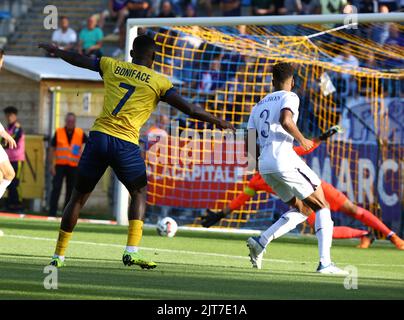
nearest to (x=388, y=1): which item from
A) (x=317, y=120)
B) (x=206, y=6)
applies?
(x=317, y=120)

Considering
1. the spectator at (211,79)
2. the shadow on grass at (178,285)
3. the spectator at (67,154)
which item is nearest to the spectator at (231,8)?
the spectator at (211,79)

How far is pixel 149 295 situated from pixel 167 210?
11612mm

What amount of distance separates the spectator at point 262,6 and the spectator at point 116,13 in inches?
134

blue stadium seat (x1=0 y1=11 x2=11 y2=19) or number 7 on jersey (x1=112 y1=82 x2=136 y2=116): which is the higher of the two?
blue stadium seat (x1=0 y1=11 x2=11 y2=19)

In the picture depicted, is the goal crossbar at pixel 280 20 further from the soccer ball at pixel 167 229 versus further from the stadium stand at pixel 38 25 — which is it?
the stadium stand at pixel 38 25

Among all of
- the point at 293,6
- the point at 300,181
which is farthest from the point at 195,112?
the point at 293,6

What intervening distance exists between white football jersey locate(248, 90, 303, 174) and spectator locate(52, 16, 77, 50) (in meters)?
16.1

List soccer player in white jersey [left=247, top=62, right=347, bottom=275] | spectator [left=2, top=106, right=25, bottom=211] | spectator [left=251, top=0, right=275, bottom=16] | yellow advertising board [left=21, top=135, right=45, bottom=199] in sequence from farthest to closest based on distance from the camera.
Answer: spectator [left=251, top=0, right=275, bottom=16] → yellow advertising board [left=21, top=135, right=45, bottom=199] → spectator [left=2, top=106, right=25, bottom=211] → soccer player in white jersey [left=247, top=62, right=347, bottom=275]

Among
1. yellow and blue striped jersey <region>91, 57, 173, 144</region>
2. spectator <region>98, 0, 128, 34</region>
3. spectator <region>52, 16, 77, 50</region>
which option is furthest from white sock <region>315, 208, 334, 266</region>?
spectator <region>98, 0, 128, 34</region>

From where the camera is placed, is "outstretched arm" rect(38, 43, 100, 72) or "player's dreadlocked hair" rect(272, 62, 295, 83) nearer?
"outstretched arm" rect(38, 43, 100, 72)

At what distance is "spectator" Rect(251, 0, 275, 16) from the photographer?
25.7 m

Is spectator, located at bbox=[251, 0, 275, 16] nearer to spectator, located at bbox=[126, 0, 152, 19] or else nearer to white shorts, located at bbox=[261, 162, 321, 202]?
spectator, located at bbox=[126, 0, 152, 19]

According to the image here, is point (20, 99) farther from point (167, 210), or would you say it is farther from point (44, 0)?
point (44, 0)

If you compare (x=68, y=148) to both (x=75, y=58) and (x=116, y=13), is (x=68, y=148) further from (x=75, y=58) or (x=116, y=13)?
(x=75, y=58)
